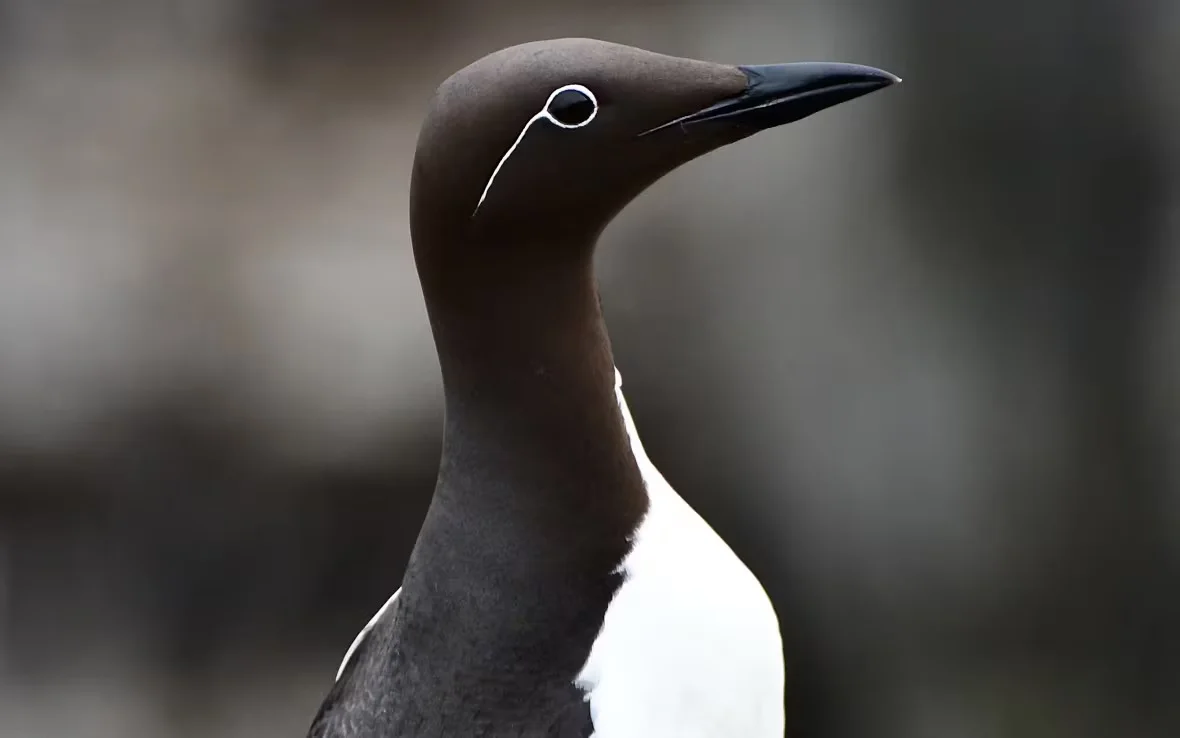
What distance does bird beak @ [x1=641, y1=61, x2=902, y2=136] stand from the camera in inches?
29.7

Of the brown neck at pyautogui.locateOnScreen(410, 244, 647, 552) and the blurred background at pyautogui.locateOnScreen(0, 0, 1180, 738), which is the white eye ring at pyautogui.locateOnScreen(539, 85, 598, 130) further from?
the blurred background at pyautogui.locateOnScreen(0, 0, 1180, 738)

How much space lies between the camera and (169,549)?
6.70ft

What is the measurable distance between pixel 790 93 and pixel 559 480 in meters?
0.29

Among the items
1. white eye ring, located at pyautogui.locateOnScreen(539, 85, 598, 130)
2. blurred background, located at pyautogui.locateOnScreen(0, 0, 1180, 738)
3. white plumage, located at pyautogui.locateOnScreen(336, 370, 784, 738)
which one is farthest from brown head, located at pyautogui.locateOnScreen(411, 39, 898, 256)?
blurred background, located at pyautogui.locateOnScreen(0, 0, 1180, 738)

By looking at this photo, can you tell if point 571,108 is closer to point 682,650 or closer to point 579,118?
point 579,118

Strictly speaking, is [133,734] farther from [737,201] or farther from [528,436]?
[528,436]

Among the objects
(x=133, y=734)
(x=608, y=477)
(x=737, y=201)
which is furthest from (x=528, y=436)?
(x=133, y=734)

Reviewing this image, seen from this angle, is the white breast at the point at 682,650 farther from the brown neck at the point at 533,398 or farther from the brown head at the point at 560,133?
the brown head at the point at 560,133

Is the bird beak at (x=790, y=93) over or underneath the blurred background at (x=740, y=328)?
over

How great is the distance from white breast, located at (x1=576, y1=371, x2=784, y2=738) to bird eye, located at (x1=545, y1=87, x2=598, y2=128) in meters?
0.21

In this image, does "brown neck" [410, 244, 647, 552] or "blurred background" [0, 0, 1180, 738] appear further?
"blurred background" [0, 0, 1180, 738]

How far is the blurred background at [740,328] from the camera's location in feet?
6.15

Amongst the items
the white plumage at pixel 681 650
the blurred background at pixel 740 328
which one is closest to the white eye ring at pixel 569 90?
the white plumage at pixel 681 650

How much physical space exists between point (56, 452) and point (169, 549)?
0.23 m
